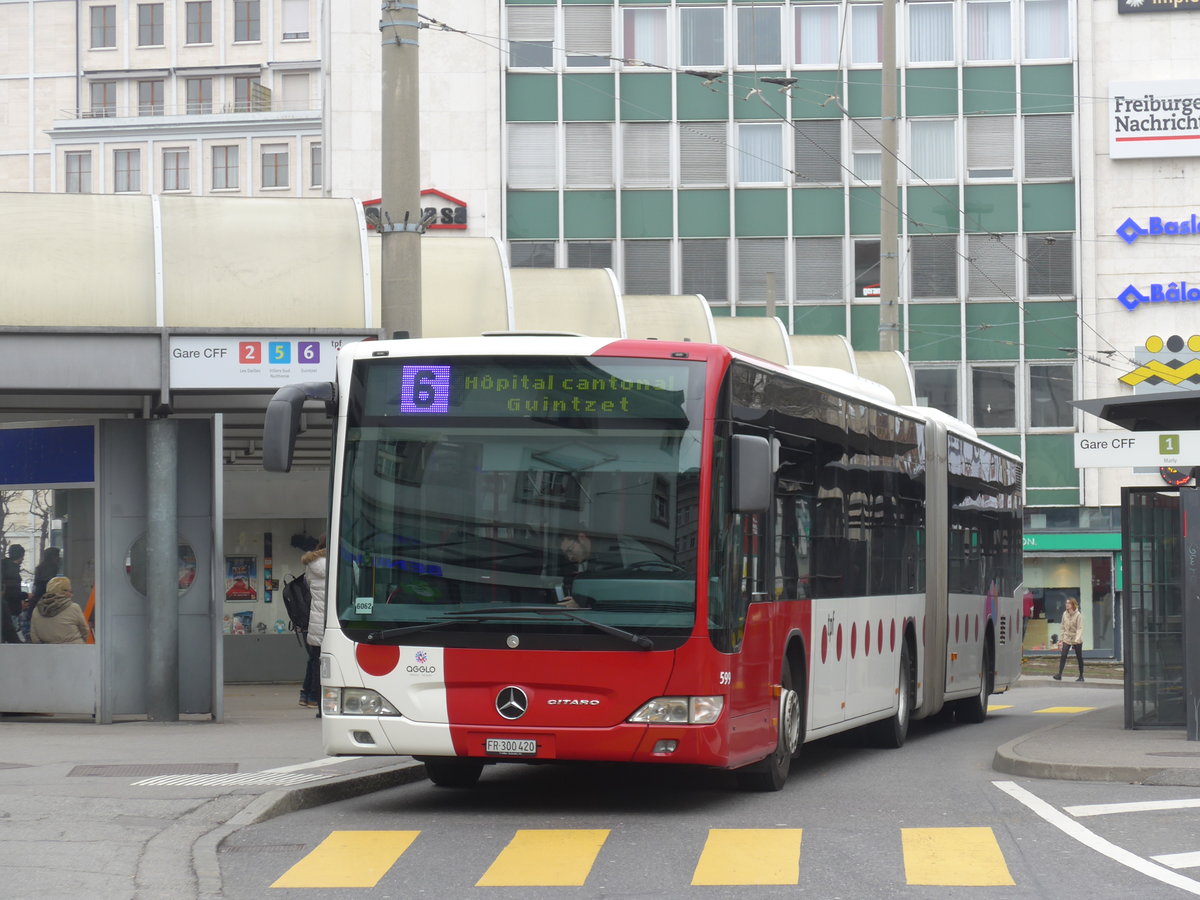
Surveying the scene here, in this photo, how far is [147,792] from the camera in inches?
474

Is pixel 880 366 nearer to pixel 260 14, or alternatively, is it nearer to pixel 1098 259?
pixel 1098 259

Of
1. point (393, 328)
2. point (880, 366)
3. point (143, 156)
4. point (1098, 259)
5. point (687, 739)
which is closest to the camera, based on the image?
point (687, 739)

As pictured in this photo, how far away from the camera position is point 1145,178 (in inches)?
1933

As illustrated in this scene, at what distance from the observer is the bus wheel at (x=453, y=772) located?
42.4 ft

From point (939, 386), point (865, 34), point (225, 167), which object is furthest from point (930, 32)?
point (225, 167)

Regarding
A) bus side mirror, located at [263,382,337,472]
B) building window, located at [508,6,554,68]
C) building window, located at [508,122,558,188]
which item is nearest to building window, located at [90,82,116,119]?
building window, located at [508,6,554,68]

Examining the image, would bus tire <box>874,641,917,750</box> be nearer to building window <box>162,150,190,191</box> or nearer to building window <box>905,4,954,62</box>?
building window <box>905,4,954,62</box>

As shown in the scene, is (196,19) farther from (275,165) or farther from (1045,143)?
(1045,143)

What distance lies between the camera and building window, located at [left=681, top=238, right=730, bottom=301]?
48.8 metres

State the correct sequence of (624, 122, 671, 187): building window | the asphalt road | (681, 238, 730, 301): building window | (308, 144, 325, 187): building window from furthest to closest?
(308, 144, 325, 187): building window < (681, 238, 730, 301): building window < (624, 122, 671, 187): building window < the asphalt road

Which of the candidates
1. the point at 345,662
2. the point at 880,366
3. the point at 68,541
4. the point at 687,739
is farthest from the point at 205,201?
the point at 880,366

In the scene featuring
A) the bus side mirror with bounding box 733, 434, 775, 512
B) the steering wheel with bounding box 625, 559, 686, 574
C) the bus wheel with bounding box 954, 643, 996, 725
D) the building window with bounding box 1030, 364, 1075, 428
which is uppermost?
the building window with bounding box 1030, 364, 1075, 428

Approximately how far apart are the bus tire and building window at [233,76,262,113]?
80.1 metres

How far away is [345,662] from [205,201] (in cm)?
757
